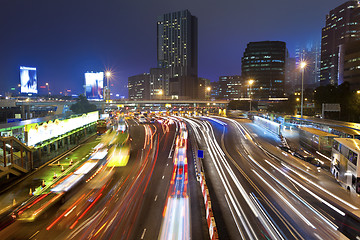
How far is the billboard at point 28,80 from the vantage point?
3990 inches

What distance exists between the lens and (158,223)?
13.2 metres

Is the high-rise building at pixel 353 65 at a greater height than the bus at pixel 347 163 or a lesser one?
greater

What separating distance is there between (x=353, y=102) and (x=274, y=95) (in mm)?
126382

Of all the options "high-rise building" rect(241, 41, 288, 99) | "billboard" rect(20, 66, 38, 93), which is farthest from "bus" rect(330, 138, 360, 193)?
"high-rise building" rect(241, 41, 288, 99)

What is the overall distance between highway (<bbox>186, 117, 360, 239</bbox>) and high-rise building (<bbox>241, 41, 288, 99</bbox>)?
A: 162449 mm

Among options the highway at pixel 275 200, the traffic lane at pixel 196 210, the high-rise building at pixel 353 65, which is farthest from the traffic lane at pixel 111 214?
the high-rise building at pixel 353 65

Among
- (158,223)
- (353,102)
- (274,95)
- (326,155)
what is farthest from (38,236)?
(274,95)

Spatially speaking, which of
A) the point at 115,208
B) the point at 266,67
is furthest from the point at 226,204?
the point at 266,67

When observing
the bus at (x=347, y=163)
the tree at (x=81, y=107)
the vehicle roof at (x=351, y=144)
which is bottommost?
the bus at (x=347, y=163)

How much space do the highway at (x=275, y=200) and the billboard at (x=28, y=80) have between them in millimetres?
107495

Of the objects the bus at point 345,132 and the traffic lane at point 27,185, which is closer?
the traffic lane at point 27,185

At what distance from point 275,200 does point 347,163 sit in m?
7.93

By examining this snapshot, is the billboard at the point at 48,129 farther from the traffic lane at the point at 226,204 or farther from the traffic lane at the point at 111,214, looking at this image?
the traffic lane at the point at 226,204

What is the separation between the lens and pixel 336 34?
176m
